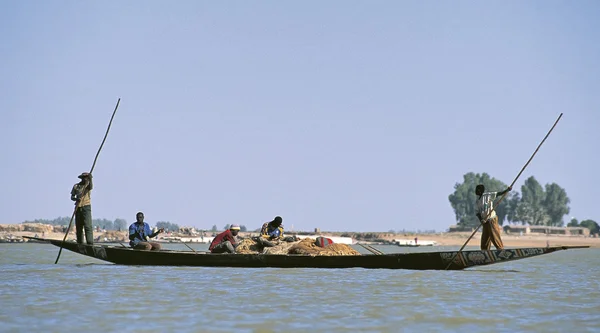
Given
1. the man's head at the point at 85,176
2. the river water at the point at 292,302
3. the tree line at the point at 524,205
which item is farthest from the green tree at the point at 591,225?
the man's head at the point at 85,176

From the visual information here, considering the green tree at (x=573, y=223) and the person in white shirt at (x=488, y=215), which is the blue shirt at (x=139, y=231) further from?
the green tree at (x=573, y=223)

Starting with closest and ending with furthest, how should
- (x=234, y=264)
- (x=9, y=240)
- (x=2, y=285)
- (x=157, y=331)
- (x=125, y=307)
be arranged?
(x=157, y=331) < (x=125, y=307) < (x=2, y=285) < (x=234, y=264) < (x=9, y=240)

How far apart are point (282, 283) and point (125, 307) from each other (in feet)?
18.1

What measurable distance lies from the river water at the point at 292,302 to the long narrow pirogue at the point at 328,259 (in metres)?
0.33

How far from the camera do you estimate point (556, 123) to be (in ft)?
68.6

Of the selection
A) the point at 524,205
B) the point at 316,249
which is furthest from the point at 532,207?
the point at 316,249

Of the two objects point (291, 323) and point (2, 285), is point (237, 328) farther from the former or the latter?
point (2, 285)

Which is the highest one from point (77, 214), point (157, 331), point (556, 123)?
point (556, 123)

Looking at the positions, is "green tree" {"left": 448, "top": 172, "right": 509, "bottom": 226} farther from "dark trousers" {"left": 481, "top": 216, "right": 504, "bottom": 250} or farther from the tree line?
"dark trousers" {"left": 481, "top": 216, "right": 504, "bottom": 250}

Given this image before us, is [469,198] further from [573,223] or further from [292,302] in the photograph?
[292,302]

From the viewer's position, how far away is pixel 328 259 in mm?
22000

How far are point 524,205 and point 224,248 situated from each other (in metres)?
133

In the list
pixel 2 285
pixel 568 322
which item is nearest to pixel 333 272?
pixel 2 285

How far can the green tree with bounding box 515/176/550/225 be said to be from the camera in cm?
14925
